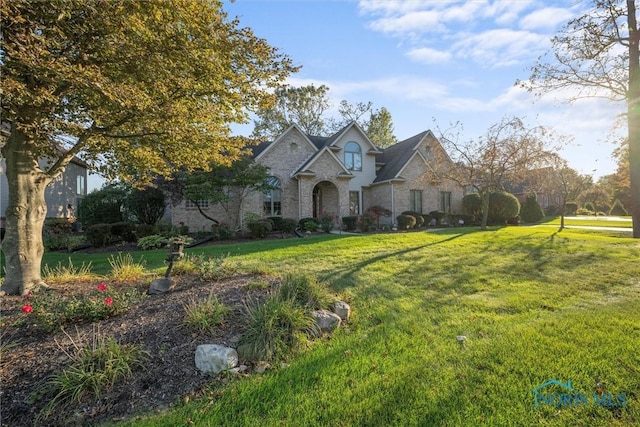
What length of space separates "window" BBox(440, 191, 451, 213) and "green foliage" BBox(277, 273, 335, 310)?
2124 centimetres

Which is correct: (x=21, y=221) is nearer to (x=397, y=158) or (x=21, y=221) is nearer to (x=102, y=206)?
(x=102, y=206)

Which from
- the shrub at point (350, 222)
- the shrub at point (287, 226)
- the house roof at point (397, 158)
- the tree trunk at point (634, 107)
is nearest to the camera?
the tree trunk at point (634, 107)

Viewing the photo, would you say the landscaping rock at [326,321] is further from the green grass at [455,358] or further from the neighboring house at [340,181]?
the neighboring house at [340,181]

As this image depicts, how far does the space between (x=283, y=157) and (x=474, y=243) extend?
1302 cm

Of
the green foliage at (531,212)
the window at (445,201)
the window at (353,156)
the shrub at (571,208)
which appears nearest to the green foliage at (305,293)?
the window at (353,156)

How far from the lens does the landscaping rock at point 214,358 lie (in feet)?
10.0

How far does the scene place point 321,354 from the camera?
11.1 ft

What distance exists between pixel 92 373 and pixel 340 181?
60.1 feet

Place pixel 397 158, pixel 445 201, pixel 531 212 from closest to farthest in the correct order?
pixel 397 158
pixel 445 201
pixel 531 212

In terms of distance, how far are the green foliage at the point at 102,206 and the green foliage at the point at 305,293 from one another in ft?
54.6

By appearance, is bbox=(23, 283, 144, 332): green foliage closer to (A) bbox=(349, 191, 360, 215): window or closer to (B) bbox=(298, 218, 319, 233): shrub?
(B) bbox=(298, 218, 319, 233): shrub

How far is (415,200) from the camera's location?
22.6 metres

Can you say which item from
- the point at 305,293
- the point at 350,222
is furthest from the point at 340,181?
the point at 305,293

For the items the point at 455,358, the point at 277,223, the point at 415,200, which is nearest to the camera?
the point at 455,358
